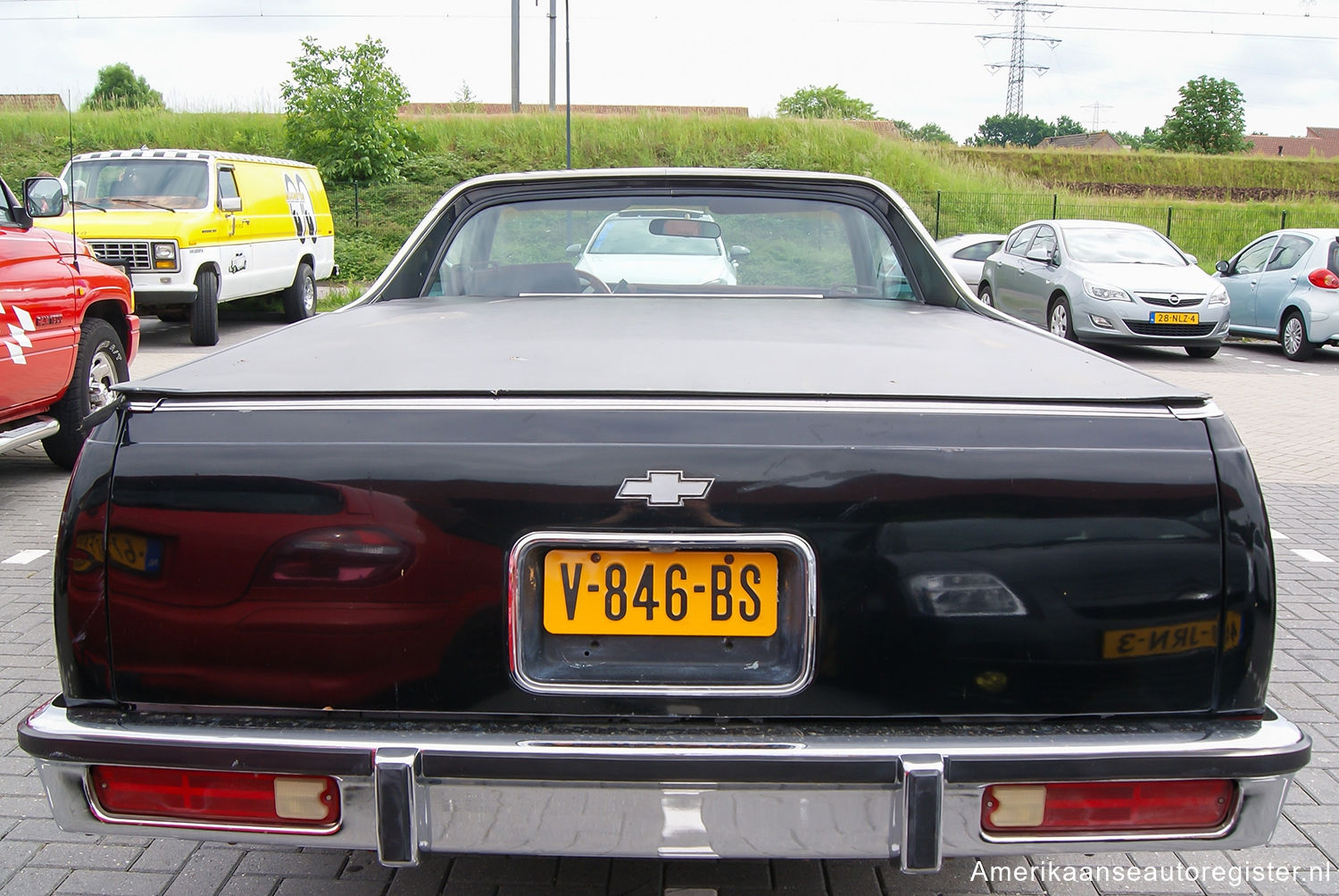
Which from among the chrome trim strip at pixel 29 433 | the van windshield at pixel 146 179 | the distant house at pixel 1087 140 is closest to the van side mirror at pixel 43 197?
the chrome trim strip at pixel 29 433

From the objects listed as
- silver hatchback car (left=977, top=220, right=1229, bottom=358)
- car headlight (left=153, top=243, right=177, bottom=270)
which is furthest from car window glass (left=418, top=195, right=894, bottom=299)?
silver hatchback car (left=977, top=220, right=1229, bottom=358)

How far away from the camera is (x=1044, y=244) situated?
13688mm

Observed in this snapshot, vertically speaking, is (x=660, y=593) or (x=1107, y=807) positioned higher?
(x=660, y=593)

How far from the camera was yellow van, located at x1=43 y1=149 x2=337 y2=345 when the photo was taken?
440 inches

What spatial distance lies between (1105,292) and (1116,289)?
0.39 ft

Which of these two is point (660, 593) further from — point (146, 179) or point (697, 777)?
point (146, 179)

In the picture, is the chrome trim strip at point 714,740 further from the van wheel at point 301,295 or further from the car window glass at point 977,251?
the car window glass at point 977,251

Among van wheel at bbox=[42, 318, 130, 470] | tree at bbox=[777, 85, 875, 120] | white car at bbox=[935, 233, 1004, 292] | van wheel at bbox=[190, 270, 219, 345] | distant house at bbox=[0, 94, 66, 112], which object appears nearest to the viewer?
van wheel at bbox=[42, 318, 130, 470]

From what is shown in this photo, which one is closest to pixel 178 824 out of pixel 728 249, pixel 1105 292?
pixel 728 249

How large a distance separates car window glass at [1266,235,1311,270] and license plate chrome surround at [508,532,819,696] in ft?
45.8

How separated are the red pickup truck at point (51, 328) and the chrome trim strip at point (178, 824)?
4170 millimetres

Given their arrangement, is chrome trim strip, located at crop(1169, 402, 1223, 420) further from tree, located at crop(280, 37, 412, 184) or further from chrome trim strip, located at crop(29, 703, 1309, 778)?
tree, located at crop(280, 37, 412, 184)

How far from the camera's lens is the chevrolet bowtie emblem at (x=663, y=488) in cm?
170

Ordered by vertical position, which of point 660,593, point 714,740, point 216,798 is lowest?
point 216,798
